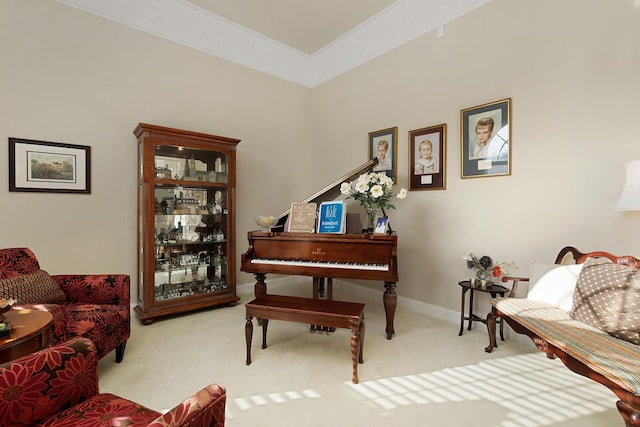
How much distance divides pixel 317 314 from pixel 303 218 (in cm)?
118

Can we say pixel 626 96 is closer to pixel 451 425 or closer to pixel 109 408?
pixel 451 425

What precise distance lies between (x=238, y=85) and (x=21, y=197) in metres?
2.77

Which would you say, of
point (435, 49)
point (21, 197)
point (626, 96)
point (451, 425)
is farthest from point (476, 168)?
point (21, 197)

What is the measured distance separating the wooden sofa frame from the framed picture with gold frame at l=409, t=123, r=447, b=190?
1486 millimetres

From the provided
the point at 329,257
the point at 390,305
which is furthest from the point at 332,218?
the point at 390,305

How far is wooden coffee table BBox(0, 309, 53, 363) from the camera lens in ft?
4.42

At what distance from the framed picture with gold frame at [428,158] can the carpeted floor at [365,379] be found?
1.60 metres

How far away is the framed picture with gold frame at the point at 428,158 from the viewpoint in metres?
3.37

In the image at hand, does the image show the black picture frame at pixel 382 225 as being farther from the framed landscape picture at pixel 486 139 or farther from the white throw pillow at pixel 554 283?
the white throw pillow at pixel 554 283

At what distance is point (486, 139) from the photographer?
301 cm

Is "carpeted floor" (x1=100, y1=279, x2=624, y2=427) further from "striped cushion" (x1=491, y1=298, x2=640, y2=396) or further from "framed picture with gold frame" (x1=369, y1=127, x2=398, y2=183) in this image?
"framed picture with gold frame" (x1=369, y1=127, x2=398, y2=183)

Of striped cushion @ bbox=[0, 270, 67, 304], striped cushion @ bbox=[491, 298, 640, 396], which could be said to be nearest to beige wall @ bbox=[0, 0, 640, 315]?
striped cushion @ bbox=[491, 298, 640, 396]

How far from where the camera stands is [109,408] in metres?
1.15

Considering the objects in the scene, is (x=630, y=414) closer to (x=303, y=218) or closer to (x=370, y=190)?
(x=370, y=190)
